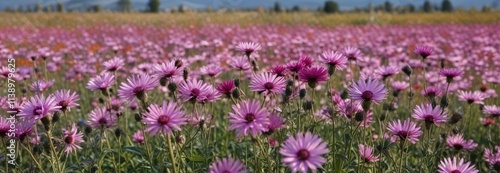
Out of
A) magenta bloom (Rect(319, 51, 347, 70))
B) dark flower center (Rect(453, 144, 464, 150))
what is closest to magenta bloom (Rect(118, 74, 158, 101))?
magenta bloom (Rect(319, 51, 347, 70))

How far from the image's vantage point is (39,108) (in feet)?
5.72

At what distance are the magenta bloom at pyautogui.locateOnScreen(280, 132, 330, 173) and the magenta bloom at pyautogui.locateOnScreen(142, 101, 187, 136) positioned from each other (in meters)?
0.33

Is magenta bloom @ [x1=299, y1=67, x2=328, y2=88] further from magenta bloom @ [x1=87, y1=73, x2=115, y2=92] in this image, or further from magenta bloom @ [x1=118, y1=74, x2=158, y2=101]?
magenta bloom @ [x1=87, y1=73, x2=115, y2=92]

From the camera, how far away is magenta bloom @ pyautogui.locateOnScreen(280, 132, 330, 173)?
1260 mm

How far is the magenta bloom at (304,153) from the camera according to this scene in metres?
1.26

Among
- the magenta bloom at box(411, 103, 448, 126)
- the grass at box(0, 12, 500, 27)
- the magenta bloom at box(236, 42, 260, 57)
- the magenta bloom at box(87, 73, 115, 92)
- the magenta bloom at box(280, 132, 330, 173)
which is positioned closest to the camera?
the magenta bloom at box(280, 132, 330, 173)

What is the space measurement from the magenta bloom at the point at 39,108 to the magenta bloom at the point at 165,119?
0.42 meters

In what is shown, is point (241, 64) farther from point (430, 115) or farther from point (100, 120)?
point (430, 115)

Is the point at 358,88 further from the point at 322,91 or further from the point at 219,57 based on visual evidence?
the point at 219,57

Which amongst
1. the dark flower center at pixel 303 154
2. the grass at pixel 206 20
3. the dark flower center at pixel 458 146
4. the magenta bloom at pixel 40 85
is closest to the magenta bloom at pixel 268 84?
the dark flower center at pixel 303 154

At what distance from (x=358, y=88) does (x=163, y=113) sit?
71 centimetres

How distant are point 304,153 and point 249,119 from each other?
0.24m

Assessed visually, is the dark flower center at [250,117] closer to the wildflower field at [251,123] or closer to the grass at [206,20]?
the wildflower field at [251,123]

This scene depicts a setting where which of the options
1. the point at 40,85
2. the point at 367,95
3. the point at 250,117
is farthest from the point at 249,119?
the point at 40,85
